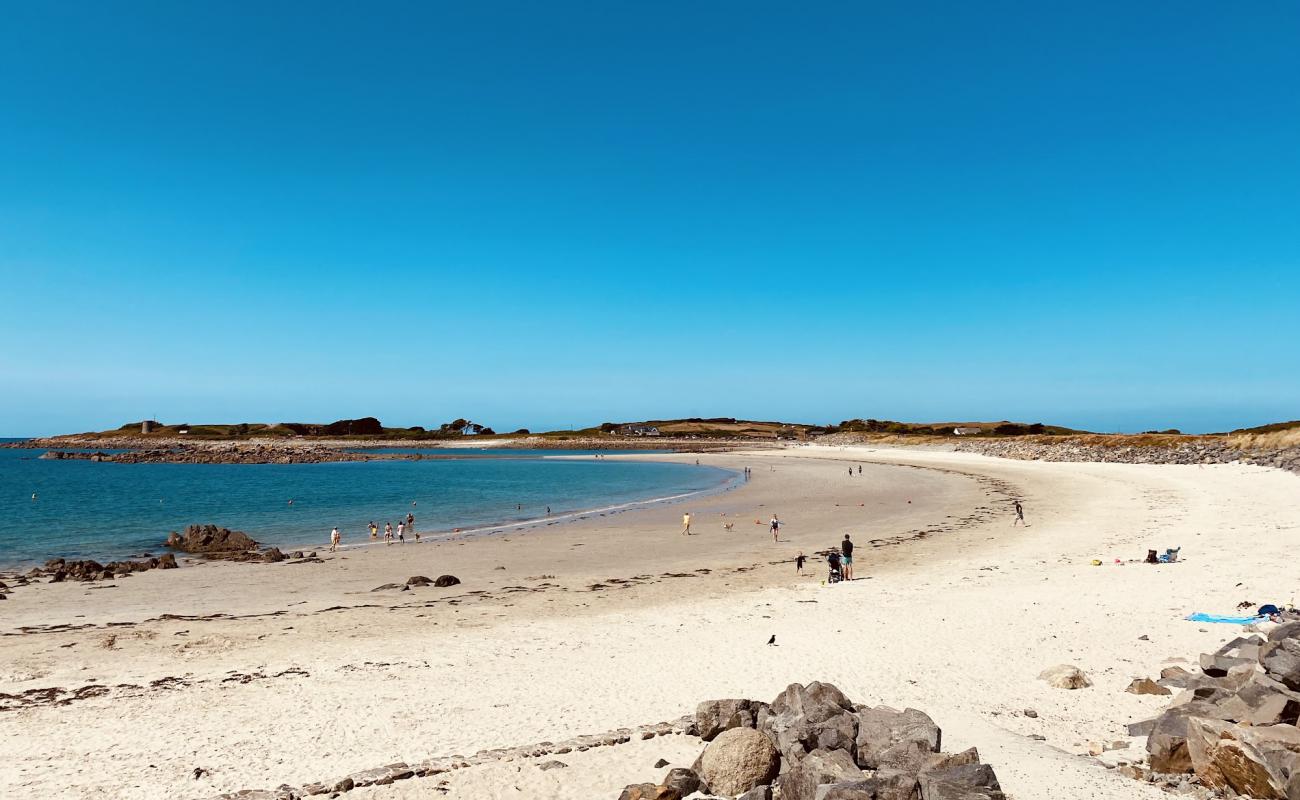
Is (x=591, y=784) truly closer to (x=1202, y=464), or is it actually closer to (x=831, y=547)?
(x=831, y=547)

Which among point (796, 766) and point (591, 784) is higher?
point (796, 766)

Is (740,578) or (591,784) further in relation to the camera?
(740,578)

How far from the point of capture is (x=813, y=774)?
702cm

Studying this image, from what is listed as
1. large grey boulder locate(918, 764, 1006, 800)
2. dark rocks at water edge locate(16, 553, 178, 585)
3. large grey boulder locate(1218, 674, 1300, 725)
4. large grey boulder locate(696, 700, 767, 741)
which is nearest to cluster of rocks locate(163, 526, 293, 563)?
dark rocks at water edge locate(16, 553, 178, 585)

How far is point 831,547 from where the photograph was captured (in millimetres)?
29109

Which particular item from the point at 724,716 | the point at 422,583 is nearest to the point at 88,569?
the point at 422,583

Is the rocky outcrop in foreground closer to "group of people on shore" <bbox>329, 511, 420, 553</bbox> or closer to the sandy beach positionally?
the sandy beach

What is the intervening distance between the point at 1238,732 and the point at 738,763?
17.6ft

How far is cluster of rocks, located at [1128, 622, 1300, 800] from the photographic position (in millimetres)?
6887

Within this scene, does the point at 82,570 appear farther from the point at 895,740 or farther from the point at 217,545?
the point at 895,740

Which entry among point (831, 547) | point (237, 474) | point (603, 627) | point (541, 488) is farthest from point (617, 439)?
point (603, 627)

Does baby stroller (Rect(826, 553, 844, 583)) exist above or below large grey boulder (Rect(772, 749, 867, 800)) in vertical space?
below

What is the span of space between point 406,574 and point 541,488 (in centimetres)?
3943

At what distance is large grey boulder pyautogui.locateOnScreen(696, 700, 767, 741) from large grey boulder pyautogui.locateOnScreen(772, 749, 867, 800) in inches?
56.6
